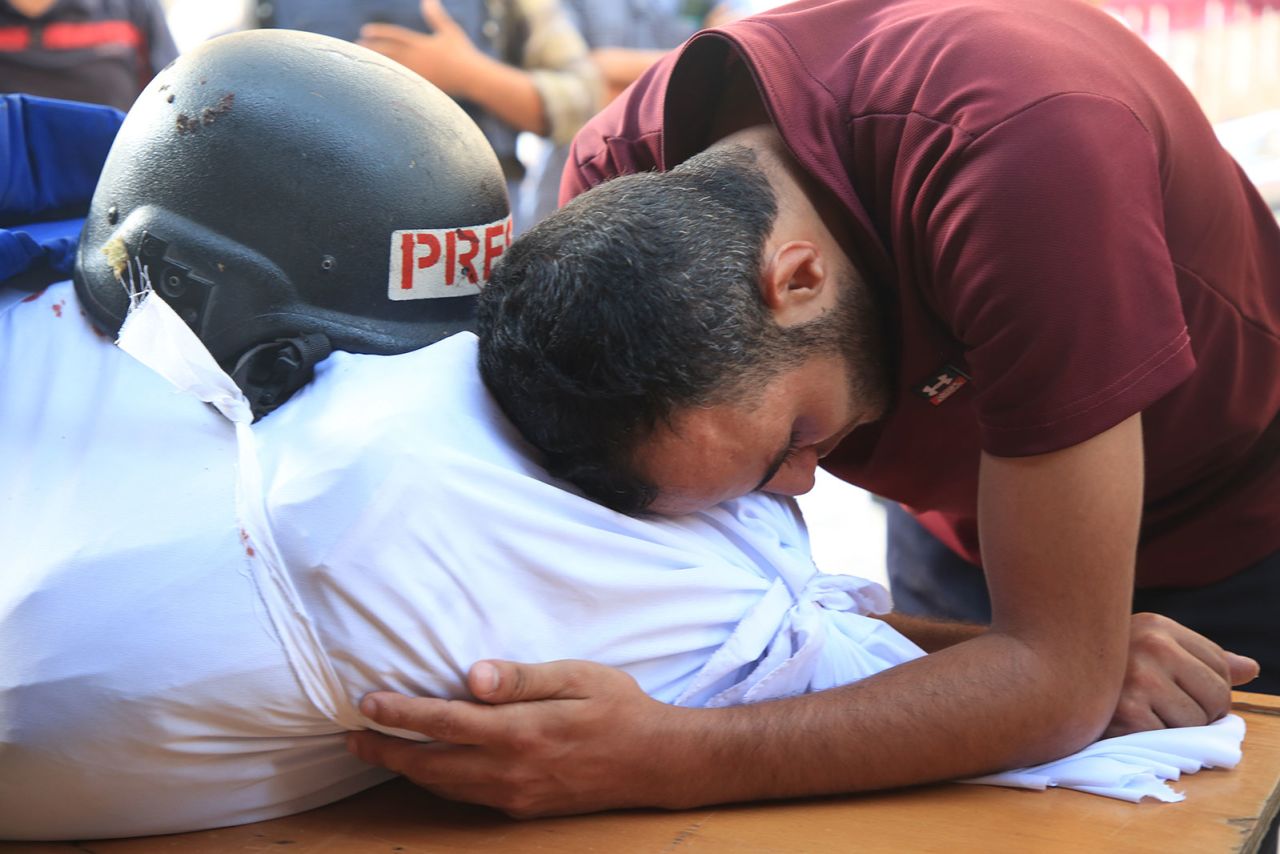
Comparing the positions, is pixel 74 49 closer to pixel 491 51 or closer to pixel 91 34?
pixel 91 34

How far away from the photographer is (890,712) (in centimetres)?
120

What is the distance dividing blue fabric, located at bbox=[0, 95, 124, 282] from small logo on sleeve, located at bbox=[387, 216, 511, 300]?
1.27 feet

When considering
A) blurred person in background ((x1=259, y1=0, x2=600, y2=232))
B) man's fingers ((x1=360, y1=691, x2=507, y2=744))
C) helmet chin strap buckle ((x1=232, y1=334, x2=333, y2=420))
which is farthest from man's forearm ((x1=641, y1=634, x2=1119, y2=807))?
blurred person in background ((x1=259, y1=0, x2=600, y2=232))

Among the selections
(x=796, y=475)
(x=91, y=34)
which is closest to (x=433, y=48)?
(x=91, y=34)

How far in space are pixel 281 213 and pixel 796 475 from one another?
1.88 feet

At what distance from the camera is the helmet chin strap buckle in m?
1.27

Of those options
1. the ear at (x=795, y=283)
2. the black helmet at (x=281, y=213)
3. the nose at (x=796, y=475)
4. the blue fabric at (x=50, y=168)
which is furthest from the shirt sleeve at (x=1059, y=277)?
the blue fabric at (x=50, y=168)

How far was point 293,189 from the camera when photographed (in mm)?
1279

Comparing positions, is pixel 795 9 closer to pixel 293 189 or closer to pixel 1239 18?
pixel 293 189

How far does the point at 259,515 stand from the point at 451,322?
1.10ft

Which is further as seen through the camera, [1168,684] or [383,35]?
[383,35]

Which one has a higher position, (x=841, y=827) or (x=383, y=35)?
(x=383, y=35)

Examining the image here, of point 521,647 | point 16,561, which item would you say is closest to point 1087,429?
point 521,647

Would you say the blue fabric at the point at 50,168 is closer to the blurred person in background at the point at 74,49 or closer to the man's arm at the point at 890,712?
the man's arm at the point at 890,712
